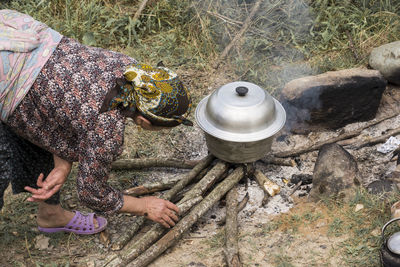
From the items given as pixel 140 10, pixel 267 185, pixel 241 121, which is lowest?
pixel 267 185

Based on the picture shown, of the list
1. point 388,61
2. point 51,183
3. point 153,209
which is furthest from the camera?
point 388,61

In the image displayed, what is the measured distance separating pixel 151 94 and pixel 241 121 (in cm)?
114

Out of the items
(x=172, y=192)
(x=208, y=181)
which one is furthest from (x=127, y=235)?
(x=208, y=181)

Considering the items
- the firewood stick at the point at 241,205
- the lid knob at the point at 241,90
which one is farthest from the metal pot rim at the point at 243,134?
the firewood stick at the point at 241,205

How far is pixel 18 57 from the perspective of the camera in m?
2.73

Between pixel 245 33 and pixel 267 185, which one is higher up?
pixel 245 33

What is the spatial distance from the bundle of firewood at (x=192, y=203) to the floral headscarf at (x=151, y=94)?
108 centimetres

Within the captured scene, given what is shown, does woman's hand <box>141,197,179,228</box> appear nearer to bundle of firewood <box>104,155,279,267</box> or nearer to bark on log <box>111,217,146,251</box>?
bundle of firewood <box>104,155,279,267</box>

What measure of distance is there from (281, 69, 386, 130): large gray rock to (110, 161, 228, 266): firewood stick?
3.61 ft

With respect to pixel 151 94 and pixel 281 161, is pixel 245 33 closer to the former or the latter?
pixel 281 161

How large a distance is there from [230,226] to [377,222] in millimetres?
1124

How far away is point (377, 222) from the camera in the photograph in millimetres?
3484

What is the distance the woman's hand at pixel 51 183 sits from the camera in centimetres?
294

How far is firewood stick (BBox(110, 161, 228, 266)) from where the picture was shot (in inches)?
133
